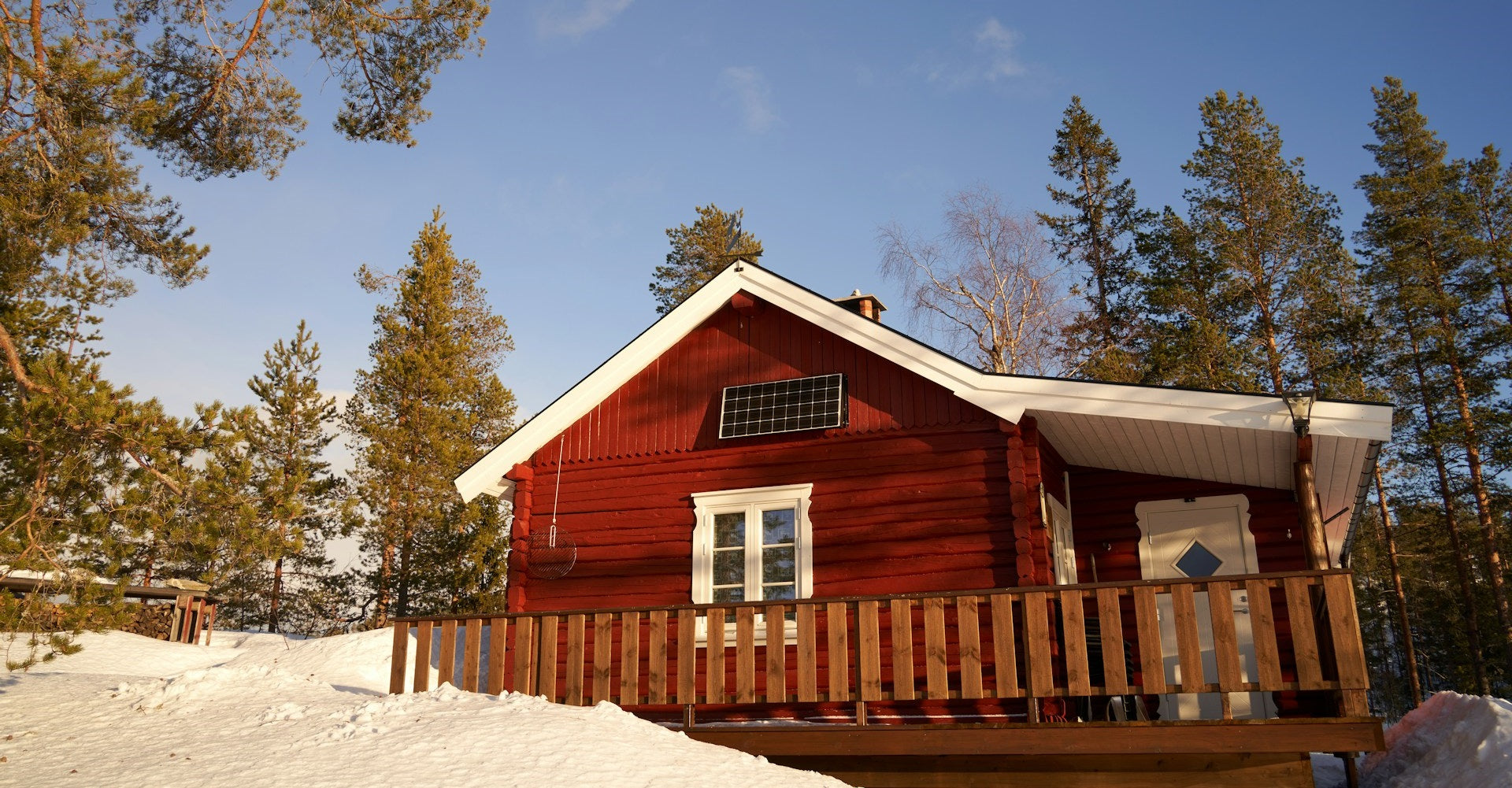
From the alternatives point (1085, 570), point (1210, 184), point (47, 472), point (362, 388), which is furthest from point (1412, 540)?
point (47, 472)

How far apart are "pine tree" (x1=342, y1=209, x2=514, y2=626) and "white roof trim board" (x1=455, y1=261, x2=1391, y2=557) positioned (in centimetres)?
1605

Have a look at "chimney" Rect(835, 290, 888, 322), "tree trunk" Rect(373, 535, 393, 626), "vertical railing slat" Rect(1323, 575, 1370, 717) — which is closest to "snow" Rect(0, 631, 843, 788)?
"vertical railing slat" Rect(1323, 575, 1370, 717)

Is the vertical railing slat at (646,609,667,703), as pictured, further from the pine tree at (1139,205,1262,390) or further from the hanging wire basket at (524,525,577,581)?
the pine tree at (1139,205,1262,390)

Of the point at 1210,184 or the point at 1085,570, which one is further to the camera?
the point at 1210,184

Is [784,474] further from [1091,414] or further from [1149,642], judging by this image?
[1149,642]

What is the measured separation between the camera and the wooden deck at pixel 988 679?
726 centimetres

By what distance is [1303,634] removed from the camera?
23.7 ft

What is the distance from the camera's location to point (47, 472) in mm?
9625

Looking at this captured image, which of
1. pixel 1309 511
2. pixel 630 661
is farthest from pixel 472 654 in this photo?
pixel 1309 511

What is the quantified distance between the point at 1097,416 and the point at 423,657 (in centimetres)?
677

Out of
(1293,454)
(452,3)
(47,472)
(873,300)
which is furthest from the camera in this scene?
(873,300)

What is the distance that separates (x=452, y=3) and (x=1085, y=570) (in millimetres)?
9908

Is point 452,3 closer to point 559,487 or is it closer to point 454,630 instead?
point 559,487

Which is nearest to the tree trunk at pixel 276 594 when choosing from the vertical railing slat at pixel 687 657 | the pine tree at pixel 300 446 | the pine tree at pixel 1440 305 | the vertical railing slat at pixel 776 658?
the pine tree at pixel 300 446
